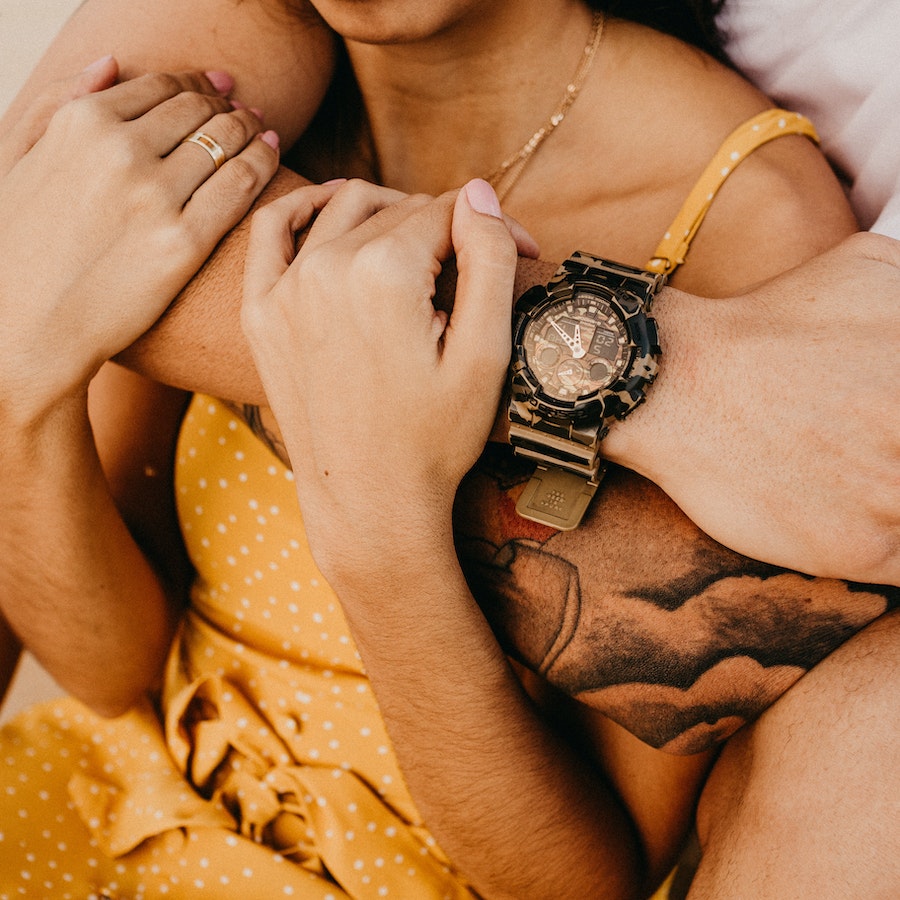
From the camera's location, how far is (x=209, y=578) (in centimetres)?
119

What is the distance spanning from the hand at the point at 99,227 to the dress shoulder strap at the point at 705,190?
0.50 meters

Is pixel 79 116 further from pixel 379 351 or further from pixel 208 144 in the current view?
pixel 379 351

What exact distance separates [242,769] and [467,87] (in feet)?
3.40

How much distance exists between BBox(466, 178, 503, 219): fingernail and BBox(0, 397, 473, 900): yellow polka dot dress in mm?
525

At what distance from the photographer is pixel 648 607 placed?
2.54ft

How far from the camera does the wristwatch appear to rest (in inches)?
27.3

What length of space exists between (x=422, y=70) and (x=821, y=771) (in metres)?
0.98

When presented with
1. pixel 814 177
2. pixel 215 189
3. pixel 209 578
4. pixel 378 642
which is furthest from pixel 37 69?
pixel 814 177

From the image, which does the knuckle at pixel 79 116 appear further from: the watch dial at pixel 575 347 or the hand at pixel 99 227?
the watch dial at pixel 575 347

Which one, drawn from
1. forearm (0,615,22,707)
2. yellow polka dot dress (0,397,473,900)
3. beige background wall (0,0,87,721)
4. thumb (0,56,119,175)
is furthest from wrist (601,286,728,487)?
beige background wall (0,0,87,721)

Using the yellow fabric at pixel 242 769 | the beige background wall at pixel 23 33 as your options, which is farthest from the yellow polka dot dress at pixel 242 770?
the beige background wall at pixel 23 33

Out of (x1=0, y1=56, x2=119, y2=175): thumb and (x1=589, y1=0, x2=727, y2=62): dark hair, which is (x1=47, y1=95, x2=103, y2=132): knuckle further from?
(x1=589, y1=0, x2=727, y2=62): dark hair

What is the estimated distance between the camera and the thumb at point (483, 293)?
2.19 feet

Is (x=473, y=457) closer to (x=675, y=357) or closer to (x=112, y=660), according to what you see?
(x=675, y=357)
